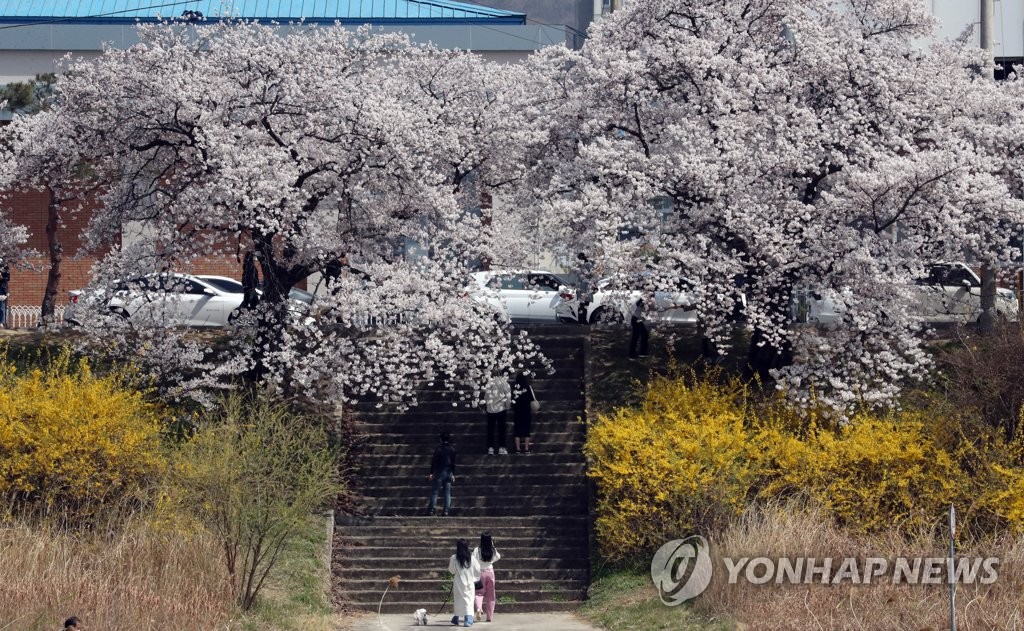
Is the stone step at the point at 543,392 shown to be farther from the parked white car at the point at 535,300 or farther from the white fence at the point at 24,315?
the white fence at the point at 24,315

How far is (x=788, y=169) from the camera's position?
24688 mm

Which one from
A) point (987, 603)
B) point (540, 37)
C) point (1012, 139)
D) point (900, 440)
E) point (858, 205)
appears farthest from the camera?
point (540, 37)

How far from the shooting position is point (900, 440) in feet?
71.4

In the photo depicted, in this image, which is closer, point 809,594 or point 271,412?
point 809,594

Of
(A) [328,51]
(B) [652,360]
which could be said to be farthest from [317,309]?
(B) [652,360]

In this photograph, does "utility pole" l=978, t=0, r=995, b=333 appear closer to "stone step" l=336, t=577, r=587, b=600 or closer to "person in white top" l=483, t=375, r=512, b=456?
"person in white top" l=483, t=375, r=512, b=456

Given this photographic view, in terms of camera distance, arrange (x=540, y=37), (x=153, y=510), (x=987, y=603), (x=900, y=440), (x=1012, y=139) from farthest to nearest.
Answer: (x=540, y=37) < (x=1012, y=139) < (x=900, y=440) < (x=153, y=510) < (x=987, y=603)

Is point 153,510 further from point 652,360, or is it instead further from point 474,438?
point 652,360

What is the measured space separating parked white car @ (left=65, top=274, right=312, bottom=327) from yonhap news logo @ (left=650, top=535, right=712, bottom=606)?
846 centimetres

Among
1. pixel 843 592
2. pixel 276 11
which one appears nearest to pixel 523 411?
pixel 843 592

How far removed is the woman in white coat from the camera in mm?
19094

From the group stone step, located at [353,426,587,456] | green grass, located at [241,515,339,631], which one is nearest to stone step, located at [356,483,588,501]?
stone step, located at [353,426,587,456]

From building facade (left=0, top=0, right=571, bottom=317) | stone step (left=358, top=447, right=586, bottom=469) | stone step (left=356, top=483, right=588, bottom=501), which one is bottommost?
stone step (left=356, top=483, right=588, bottom=501)

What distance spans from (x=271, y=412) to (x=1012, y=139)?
14.1 metres
